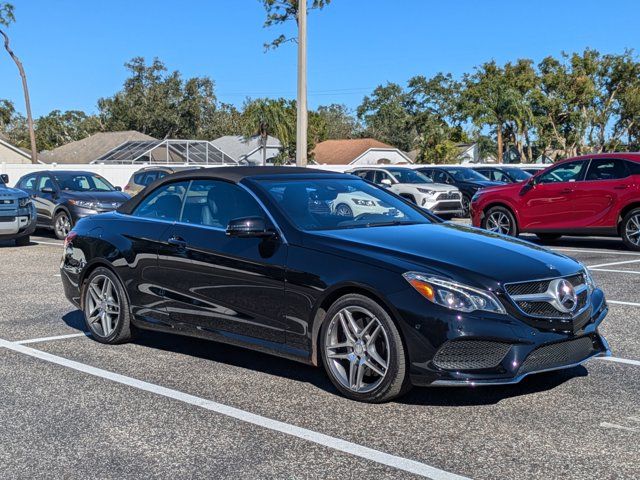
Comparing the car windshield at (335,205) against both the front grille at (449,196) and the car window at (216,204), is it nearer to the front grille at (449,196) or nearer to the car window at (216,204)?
the car window at (216,204)

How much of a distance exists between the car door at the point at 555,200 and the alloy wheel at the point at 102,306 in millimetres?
10117

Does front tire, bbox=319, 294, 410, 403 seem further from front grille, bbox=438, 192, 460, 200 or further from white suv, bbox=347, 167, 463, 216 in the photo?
front grille, bbox=438, 192, 460, 200

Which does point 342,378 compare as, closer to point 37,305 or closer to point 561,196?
point 37,305

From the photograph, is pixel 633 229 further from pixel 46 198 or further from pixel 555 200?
pixel 46 198

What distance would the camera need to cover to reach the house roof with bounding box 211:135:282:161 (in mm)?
72812

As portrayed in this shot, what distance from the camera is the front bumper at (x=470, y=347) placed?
5.19 meters

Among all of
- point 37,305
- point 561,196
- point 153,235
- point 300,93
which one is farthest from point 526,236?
point 153,235

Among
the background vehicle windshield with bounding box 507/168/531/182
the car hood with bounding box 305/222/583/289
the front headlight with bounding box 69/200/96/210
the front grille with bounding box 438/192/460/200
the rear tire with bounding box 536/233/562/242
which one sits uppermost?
the background vehicle windshield with bounding box 507/168/531/182

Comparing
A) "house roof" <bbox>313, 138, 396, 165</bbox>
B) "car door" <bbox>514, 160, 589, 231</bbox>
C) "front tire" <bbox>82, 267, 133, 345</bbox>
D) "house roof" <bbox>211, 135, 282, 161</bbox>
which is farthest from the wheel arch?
"house roof" <bbox>313, 138, 396, 165</bbox>

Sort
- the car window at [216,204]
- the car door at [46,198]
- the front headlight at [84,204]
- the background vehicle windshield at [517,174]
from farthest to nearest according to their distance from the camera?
1. the background vehicle windshield at [517,174]
2. the car door at [46,198]
3. the front headlight at [84,204]
4. the car window at [216,204]

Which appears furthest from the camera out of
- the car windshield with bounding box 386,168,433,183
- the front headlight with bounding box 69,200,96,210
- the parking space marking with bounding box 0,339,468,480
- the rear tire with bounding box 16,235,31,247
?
the car windshield with bounding box 386,168,433,183

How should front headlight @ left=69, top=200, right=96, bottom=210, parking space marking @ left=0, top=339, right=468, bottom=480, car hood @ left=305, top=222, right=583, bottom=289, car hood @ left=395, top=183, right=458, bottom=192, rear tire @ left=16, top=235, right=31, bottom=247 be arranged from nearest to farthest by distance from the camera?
parking space marking @ left=0, top=339, right=468, bottom=480, car hood @ left=305, top=222, right=583, bottom=289, rear tire @ left=16, top=235, right=31, bottom=247, front headlight @ left=69, top=200, right=96, bottom=210, car hood @ left=395, top=183, right=458, bottom=192

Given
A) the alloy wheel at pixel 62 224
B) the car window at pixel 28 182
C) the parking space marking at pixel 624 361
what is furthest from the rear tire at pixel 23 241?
the parking space marking at pixel 624 361

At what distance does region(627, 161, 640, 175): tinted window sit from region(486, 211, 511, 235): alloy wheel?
2593mm
